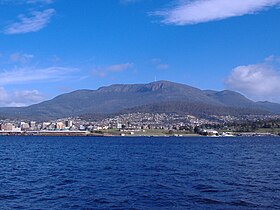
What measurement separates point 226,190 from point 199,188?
248 cm

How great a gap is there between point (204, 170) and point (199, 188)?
1632 centimetres

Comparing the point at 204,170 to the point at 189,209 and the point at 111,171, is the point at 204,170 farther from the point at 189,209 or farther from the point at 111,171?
the point at 189,209

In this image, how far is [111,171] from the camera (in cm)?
5462

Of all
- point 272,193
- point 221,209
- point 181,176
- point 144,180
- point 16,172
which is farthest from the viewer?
point 16,172

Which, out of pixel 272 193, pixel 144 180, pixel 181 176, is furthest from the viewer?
pixel 181 176

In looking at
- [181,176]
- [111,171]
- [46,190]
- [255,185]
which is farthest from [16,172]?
[255,185]

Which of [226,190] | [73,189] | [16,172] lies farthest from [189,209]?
[16,172]

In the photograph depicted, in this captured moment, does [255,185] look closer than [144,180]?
Yes

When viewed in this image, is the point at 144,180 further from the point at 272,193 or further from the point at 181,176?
the point at 272,193

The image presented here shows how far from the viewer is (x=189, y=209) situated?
29.7m

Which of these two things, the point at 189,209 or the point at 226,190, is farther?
the point at 226,190

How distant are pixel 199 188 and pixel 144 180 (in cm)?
758

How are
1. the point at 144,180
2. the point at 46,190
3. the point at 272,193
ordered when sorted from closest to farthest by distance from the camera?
the point at 272,193, the point at 46,190, the point at 144,180

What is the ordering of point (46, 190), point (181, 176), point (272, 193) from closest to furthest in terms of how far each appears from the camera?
point (272, 193)
point (46, 190)
point (181, 176)
